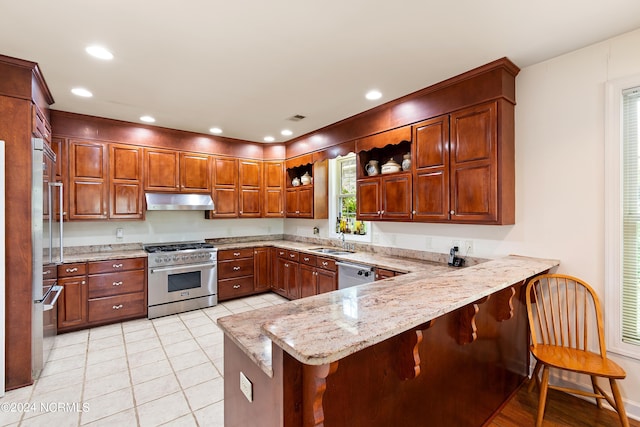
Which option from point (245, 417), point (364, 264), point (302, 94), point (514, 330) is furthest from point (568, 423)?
point (302, 94)

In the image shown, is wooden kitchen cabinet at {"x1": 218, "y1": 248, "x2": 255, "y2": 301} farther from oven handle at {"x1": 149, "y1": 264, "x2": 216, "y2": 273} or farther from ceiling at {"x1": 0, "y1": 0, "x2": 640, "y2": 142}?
ceiling at {"x1": 0, "y1": 0, "x2": 640, "y2": 142}

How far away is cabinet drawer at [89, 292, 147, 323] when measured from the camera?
3.78 m

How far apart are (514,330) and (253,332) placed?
7.24 ft

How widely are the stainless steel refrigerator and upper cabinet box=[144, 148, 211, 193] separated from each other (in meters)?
1.44

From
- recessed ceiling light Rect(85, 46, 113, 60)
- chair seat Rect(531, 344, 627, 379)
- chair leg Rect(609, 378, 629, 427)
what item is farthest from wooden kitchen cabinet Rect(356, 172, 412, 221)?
recessed ceiling light Rect(85, 46, 113, 60)

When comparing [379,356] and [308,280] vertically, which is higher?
[379,356]

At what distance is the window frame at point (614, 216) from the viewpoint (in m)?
2.17

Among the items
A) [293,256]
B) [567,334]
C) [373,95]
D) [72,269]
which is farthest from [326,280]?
[72,269]

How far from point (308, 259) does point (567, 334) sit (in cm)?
294

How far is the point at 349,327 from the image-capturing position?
1.07 metres

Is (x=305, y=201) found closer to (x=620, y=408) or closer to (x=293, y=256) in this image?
(x=293, y=256)

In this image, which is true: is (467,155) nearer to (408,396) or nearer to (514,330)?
(514,330)

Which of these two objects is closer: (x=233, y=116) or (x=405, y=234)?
(x=405, y=234)

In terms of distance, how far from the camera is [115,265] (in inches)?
153
